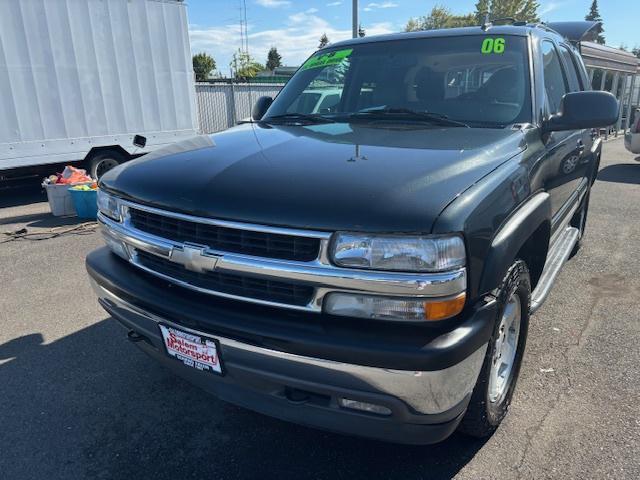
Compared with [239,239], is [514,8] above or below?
above

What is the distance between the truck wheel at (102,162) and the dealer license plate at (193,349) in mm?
7114

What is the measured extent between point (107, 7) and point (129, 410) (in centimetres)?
772

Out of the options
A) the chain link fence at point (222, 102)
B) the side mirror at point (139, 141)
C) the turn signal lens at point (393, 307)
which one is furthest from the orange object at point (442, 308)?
the chain link fence at point (222, 102)

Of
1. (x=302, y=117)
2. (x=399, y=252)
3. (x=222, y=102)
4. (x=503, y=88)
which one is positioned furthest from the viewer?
(x=222, y=102)

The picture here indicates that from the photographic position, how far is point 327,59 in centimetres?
397

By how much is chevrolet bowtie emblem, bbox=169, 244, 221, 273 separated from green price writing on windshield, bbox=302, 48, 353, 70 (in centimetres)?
229

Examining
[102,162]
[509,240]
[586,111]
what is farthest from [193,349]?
[102,162]

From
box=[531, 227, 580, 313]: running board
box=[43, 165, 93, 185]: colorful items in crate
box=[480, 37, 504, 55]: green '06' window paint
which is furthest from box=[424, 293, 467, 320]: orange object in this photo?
box=[43, 165, 93, 185]: colorful items in crate

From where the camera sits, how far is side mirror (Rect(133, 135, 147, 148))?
9.05 meters

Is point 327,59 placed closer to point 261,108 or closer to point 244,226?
point 261,108

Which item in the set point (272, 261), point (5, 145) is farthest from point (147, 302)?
point (5, 145)

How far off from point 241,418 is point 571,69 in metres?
3.98

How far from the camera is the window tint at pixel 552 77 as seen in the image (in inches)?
133

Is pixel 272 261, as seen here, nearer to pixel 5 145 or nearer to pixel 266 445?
pixel 266 445
